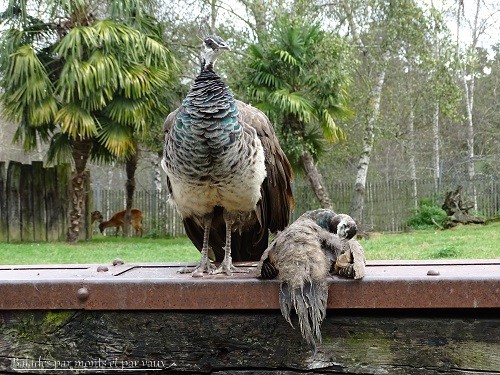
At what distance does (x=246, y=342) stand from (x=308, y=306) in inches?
13.8

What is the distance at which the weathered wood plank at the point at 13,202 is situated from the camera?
15.6m

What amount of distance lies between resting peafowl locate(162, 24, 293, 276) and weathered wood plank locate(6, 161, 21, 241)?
1286 centimetres

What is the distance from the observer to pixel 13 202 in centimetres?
1578

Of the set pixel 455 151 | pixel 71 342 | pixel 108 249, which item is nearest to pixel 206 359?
pixel 71 342

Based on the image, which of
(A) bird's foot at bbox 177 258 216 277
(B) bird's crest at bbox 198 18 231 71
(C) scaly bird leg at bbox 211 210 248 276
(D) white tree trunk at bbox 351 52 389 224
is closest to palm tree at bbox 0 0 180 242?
(D) white tree trunk at bbox 351 52 389 224

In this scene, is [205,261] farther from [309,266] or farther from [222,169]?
[309,266]

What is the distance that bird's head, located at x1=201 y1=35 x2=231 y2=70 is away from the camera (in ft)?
11.7

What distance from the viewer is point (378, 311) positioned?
239 cm

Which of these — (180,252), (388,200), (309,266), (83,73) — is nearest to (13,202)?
(83,73)

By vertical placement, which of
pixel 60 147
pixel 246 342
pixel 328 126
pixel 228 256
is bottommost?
pixel 246 342

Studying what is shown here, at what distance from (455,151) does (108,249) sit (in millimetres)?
19658

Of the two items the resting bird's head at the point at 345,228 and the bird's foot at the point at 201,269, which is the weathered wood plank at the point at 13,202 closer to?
the bird's foot at the point at 201,269

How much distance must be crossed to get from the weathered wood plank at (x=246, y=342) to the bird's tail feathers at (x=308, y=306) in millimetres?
144

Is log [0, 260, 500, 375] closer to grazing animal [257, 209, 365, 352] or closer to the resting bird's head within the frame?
grazing animal [257, 209, 365, 352]
